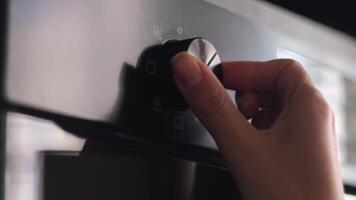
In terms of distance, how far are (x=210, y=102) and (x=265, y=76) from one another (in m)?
0.13

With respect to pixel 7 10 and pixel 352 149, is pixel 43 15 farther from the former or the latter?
pixel 352 149

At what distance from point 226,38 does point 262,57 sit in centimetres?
7

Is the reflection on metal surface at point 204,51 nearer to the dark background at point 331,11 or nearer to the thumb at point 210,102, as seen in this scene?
the thumb at point 210,102

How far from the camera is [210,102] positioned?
0.43 metres

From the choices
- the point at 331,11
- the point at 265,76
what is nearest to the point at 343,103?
the point at 331,11

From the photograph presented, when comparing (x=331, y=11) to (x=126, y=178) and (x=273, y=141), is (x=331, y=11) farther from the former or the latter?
(x=126, y=178)

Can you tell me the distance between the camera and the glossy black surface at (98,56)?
34 centimetres

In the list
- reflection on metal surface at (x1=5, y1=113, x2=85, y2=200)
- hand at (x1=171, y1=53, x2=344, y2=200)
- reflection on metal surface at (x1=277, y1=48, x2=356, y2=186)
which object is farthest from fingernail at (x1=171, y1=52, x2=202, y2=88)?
reflection on metal surface at (x1=277, y1=48, x2=356, y2=186)

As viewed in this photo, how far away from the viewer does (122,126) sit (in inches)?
15.6

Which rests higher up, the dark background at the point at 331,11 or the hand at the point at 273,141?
the dark background at the point at 331,11

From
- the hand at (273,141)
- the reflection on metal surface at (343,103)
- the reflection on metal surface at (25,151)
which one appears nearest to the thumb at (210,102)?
the hand at (273,141)

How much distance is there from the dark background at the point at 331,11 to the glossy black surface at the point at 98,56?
0.95 ft

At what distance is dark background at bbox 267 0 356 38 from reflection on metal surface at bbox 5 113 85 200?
0.45 metres

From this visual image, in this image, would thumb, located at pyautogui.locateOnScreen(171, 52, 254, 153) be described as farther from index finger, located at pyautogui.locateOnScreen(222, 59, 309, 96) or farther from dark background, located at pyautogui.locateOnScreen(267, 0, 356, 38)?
dark background, located at pyautogui.locateOnScreen(267, 0, 356, 38)
